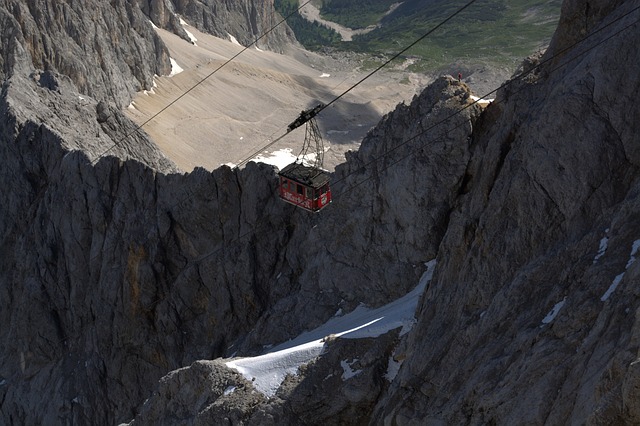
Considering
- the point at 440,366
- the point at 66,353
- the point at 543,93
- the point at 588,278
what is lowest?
the point at 66,353

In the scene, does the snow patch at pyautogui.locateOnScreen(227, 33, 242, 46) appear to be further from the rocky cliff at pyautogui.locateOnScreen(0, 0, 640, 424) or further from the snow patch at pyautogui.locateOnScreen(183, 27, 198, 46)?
the rocky cliff at pyautogui.locateOnScreen(0, 0, 640, 424)

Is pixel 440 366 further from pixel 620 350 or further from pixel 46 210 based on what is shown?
pixel 46 210

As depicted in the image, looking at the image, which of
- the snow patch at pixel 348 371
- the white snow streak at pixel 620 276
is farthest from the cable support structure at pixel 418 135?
the snow patch at pixel 348 371

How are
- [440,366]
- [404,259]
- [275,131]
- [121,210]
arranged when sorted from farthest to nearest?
[275,131]
[121,210]
[404,259]
[440,366]

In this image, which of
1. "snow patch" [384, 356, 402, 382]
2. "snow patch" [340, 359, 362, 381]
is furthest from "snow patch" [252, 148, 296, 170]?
"snow patch" [384, 356, 402, 382]

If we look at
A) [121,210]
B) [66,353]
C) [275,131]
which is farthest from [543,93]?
[275,131]

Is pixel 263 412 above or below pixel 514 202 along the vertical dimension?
below
